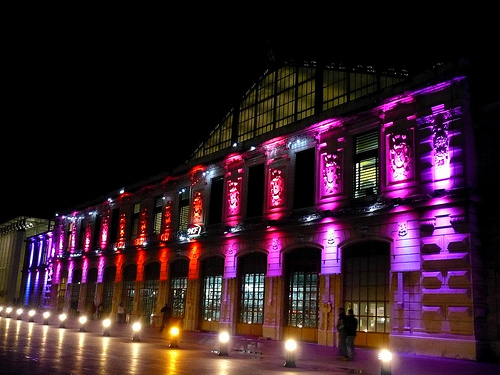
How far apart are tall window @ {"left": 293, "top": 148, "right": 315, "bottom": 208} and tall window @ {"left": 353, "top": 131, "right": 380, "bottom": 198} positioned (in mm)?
2546

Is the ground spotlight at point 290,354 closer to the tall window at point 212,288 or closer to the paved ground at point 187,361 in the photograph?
the paved ground at point 187,361

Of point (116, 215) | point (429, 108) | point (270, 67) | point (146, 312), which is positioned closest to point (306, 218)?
point (429, 108)

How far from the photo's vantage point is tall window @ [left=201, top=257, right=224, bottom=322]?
2850 cm

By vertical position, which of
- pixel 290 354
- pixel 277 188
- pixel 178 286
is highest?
pixel 277 188

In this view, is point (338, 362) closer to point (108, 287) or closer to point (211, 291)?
point (211, 291)

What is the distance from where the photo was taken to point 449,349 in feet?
57.1

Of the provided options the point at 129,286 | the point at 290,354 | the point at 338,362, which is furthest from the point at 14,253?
the point at 290,354

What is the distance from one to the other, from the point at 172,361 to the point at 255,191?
14303mm

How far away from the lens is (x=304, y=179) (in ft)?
80.8

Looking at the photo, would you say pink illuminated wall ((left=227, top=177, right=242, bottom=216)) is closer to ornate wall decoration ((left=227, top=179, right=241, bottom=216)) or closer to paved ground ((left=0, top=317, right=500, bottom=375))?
ornate wall decoration ((left=227, top=179, right=241, bottom=216))

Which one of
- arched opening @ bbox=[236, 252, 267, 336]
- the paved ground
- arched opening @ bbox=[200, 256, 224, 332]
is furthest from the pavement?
arched opening @ bbox=[200, 256, 224, 332]

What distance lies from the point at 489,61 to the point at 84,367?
17852 mm

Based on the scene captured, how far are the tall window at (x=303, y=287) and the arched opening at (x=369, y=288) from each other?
1.85m

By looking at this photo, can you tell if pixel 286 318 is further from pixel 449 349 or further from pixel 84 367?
pixel 84 367
